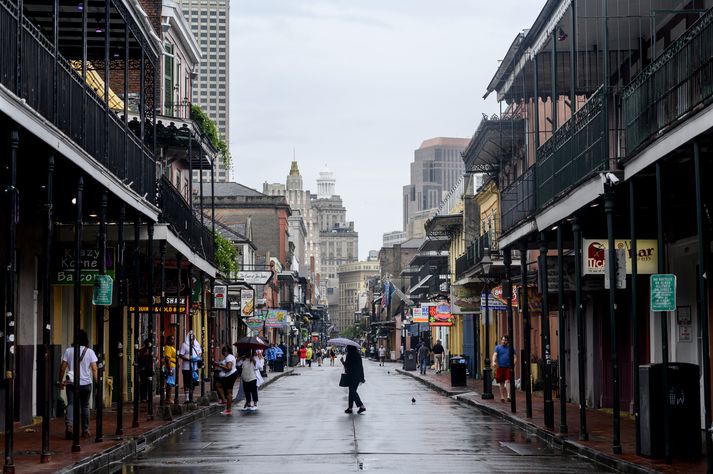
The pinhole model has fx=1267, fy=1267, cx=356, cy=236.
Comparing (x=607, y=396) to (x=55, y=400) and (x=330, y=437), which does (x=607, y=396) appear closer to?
(x=330, y=437)

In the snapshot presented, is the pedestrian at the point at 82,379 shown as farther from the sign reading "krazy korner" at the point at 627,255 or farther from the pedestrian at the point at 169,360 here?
the sign reading "krazy korner" at the point at 627,255

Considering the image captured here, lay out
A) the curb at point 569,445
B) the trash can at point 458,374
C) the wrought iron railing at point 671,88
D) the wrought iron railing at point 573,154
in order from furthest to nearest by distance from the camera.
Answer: the trash can at point 458,374
the wrought iron railing at point 573,154
the curb at point 569,445
the wrought iron railing at point 671,88

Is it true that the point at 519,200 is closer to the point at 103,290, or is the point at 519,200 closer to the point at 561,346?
the point at 561,346

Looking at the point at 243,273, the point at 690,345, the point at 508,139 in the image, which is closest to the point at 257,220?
the point at 243,273

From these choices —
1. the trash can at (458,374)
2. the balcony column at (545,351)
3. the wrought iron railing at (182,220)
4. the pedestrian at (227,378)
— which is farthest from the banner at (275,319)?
the balcony column at (545,351)

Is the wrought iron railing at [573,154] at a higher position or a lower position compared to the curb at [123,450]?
higher

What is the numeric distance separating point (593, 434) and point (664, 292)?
6.11m

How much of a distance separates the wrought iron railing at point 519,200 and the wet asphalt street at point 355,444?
416 cm

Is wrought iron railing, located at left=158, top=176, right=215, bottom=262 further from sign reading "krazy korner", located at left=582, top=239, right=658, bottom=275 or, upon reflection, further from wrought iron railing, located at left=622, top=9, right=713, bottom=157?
wrought iron railing, located at left=622, top=9, right=713, bottom=157

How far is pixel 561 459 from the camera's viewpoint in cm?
1753

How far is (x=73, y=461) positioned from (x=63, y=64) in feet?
17.9

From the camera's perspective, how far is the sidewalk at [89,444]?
15.4 metres

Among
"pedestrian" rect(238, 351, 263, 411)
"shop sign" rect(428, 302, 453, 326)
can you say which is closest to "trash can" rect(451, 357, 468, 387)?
"shop sign" rect(428, 302, 453, 326)

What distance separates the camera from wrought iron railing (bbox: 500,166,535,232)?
24.6m
